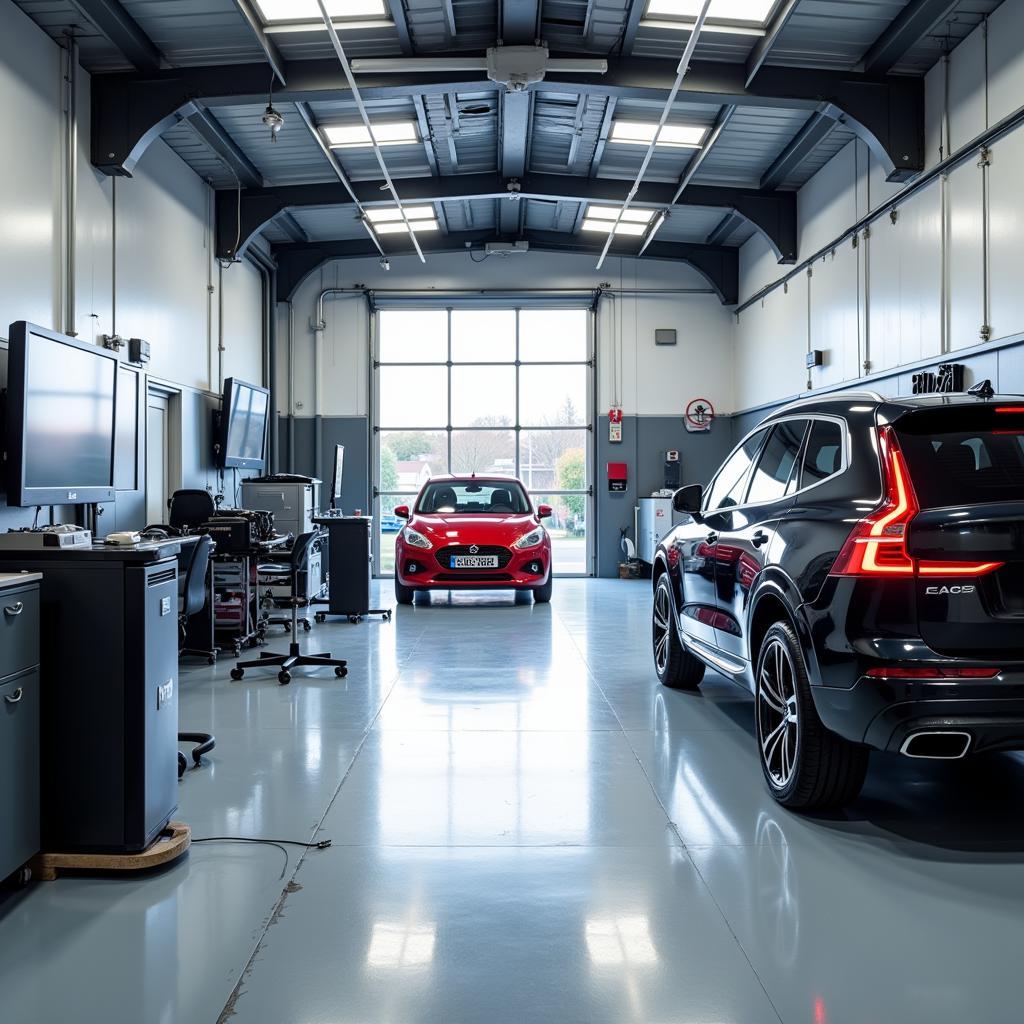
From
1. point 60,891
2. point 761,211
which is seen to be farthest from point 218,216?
point 60,891

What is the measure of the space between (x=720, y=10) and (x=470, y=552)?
210 inches

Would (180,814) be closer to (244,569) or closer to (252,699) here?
(252,699)

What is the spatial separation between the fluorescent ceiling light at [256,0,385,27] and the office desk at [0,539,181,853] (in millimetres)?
5685

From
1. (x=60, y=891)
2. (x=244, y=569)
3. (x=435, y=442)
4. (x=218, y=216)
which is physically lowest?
(x=60, y=891)

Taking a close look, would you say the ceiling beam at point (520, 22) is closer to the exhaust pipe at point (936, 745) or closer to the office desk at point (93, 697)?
the office desk at point (93, 697)

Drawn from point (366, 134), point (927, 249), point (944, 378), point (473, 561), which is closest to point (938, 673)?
point (944, 378)

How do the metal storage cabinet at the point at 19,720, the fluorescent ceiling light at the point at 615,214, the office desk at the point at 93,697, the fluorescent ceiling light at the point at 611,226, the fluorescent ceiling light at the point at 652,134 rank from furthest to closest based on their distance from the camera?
the fluorescent ceiling light at the point at 611,226 < the fluorescent ceiling light at the point at 615,214 < the fluorescent ceiling light at the point at 652,134 < the office desk at the point at 93,697 < the metal storage cabinet at the point at 19,720

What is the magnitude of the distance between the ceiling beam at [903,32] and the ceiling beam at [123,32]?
5.80 meters

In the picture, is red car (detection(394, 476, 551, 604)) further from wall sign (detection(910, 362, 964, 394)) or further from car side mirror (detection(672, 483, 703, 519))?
car side mirror (detection(672, 483, 703, 519))

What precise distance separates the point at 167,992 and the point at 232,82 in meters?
7.42

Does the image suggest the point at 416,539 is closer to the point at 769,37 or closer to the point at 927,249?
the point at 927,249

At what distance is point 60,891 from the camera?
2.73 metres

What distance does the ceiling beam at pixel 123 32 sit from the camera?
655 cm

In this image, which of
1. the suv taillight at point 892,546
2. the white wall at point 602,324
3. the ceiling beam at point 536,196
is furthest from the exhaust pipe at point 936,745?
the white wall at point 602,324
